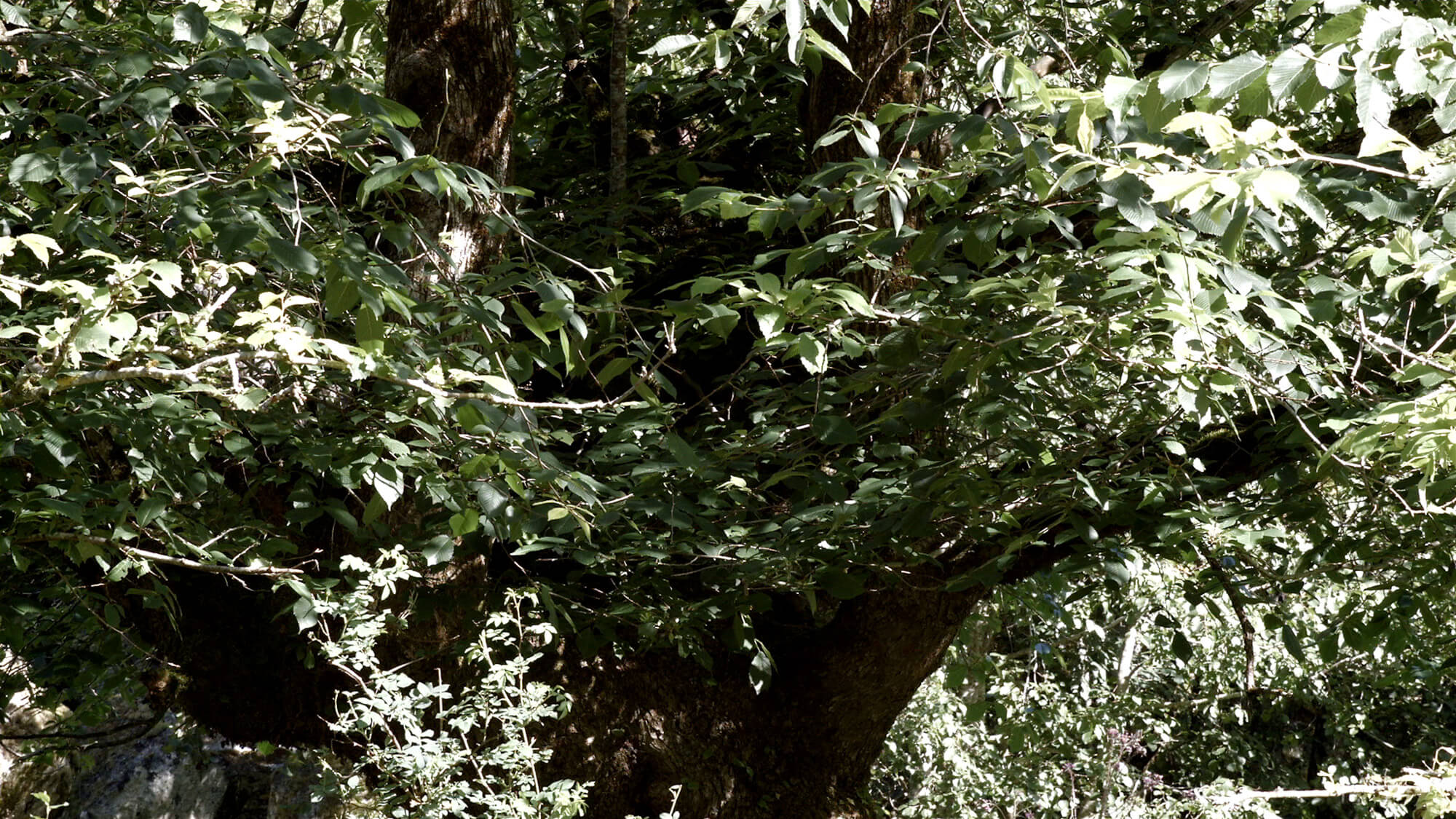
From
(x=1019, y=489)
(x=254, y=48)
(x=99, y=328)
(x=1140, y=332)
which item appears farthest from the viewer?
(x=1019, y=489)

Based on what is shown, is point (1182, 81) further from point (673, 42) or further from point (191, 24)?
point (191, 24)

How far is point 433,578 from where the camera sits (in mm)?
2971

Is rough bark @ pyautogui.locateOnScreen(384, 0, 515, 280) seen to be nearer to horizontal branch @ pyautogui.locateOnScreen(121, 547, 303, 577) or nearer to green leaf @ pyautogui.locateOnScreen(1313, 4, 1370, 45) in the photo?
horizontal branch @ pyautogui.locateOnScreen(121, 547, 303, 577)

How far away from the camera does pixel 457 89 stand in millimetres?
2879

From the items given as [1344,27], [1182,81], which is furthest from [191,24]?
[1344,27]

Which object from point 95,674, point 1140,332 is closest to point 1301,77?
point 1140,332

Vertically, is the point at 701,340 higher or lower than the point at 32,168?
lower

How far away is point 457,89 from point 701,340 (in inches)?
37.6

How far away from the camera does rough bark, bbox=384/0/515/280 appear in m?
2.85

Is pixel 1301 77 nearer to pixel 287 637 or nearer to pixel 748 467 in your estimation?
pixel 748 467

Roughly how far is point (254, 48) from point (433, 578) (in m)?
1.49

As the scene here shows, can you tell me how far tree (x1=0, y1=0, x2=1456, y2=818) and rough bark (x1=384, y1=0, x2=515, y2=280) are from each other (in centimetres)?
1

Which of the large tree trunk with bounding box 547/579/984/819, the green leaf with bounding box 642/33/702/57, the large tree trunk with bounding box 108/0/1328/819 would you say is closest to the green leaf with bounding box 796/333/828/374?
the green leaf with bounding box 642/33/702/57

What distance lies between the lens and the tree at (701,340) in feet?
5.62
